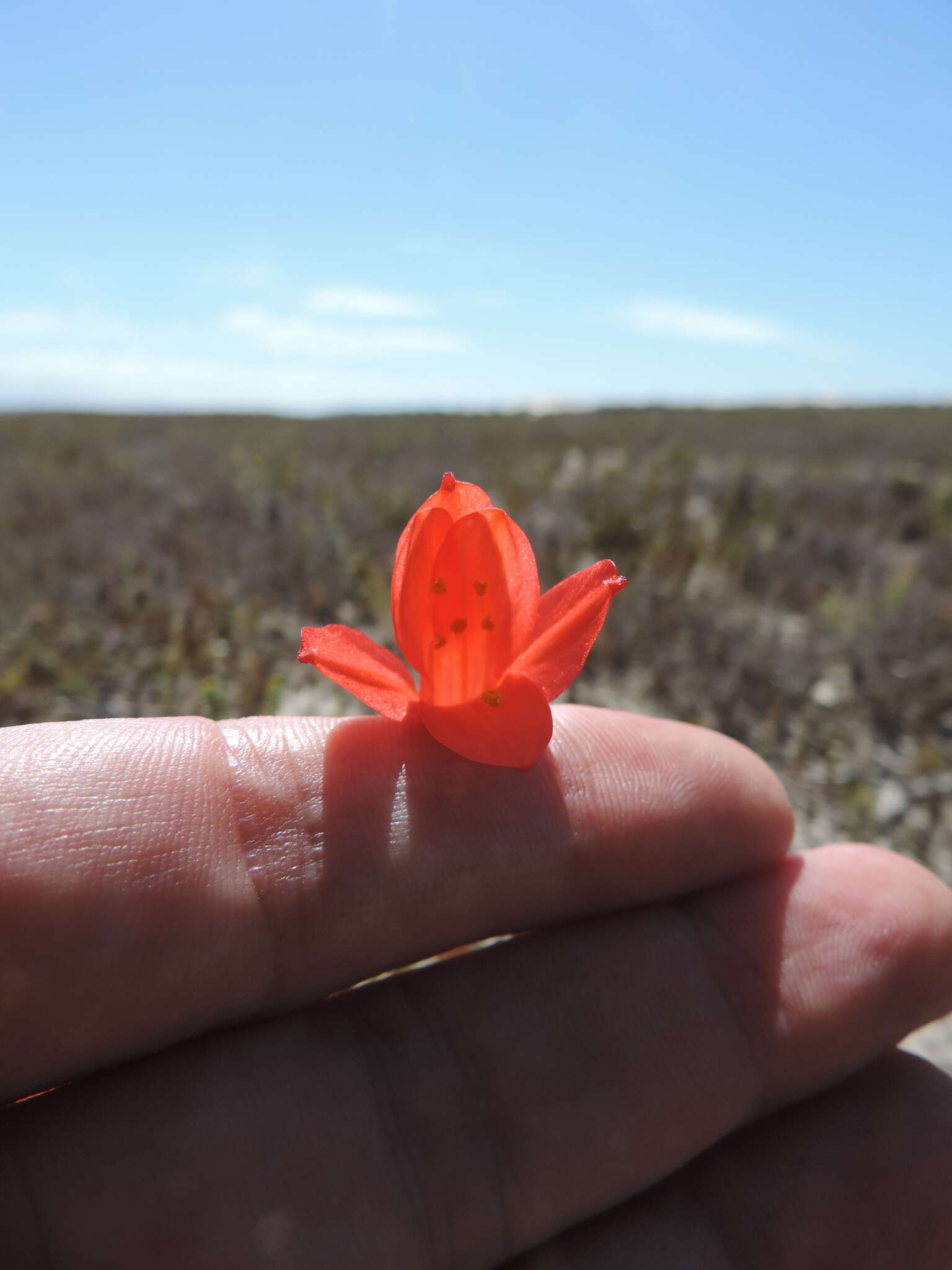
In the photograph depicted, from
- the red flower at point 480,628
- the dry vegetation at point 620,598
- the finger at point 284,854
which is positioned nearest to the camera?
the finger at point 284,854

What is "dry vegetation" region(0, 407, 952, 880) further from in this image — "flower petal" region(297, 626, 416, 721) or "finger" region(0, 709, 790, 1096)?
"flower petal" region(297, 626, 416, 721)

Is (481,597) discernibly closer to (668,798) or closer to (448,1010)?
(668,798)

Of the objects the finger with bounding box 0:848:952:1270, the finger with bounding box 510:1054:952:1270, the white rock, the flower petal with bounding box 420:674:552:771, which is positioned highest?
the flower petal with bounding box 420:674:552:771

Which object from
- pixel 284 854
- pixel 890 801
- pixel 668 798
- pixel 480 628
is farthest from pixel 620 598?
pixel 284 854

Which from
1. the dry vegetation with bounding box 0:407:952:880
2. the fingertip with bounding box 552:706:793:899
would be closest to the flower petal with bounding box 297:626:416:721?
the fingertip with bounding box 552:706:793:899

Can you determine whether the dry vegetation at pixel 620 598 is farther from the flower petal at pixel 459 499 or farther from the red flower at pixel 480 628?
the flower petal at pixel 459 499

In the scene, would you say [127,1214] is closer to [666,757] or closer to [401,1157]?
[401,1157]

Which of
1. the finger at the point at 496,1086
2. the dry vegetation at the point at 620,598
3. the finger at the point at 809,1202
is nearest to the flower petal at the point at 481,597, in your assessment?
the finger at the point at 496,1086

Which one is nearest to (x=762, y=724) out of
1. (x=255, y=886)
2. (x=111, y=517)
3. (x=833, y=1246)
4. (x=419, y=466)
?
(x=833, y=1246)
